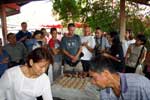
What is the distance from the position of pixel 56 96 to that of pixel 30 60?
2469mm

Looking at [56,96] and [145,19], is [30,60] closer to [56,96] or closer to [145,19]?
[56,96]

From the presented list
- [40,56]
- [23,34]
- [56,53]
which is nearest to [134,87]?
[40,56]

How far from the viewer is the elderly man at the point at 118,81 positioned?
240cm

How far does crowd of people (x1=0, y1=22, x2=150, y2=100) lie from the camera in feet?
8.08

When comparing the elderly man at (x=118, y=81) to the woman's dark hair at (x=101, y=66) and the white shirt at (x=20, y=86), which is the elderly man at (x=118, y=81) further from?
the white shirt at (x=20, y=86)

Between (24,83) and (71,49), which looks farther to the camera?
(71,49)

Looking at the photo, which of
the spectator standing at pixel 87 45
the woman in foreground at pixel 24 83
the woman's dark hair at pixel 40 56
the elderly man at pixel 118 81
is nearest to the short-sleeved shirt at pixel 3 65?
the spectator standing at pixel 87 45

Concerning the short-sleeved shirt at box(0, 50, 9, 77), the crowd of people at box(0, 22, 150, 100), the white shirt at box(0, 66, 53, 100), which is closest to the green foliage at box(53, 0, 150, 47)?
the crowd of people at box(0, 22, 150, 100)

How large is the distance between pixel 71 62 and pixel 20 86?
12.4 feet

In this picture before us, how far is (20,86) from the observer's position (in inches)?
117

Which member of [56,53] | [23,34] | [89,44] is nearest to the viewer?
[56,53]

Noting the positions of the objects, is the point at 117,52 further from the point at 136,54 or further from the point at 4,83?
the point at 4,83

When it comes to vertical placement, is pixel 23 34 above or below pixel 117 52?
above

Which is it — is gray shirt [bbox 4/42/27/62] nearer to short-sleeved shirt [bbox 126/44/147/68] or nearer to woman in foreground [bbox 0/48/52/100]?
short-sleeved shirt [bbox 126/44/147/68]
